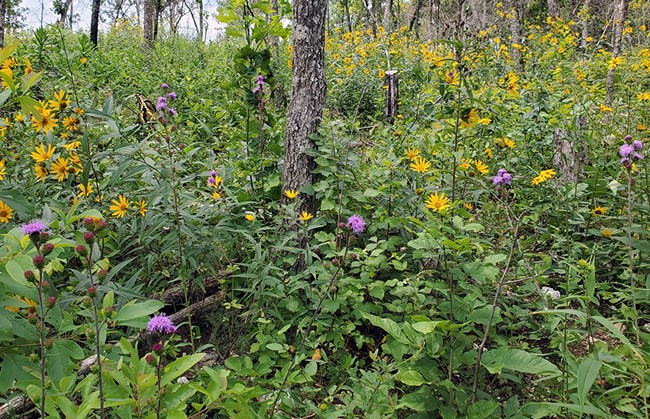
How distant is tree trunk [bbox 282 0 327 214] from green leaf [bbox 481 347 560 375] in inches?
53.2

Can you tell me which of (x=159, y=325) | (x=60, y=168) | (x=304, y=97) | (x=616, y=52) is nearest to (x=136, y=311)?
(x=159, y=325)

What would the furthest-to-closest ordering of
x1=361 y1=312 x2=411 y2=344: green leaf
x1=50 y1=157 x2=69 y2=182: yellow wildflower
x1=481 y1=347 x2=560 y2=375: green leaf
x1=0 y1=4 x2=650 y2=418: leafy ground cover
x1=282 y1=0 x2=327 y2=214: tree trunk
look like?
x1=282 y1=0 x2=327 y2=214: tree trunk
x1=50 y1=157 x2=69 y2=182: yellow wildflower
x1=361 y1=312 x2=411 y2=344: green leaf
x1=481 y1=347 x2=560 y2=375: green leaf
x1=0 y1=4 x2=650 y2=418: leafy ground cover

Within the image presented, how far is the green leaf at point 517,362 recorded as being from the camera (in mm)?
1228

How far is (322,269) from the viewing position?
1917mm

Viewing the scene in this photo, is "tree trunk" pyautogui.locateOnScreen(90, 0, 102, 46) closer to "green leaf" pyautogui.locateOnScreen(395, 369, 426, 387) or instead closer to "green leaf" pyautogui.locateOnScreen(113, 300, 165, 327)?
"green leaf" pyautogui.locateOnScreen(113, 300, 165, 327)

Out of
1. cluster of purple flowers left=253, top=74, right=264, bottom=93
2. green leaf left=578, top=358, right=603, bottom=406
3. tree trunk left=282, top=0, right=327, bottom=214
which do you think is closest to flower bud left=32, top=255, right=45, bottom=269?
green leaf left=578, top=358, right=603, bottom=406

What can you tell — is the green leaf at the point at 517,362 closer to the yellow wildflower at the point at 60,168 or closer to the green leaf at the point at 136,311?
the green leaf at the point at 136,311

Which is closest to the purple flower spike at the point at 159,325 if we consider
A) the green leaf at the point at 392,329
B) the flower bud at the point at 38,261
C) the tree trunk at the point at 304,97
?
the flower bud at the point at 38,261

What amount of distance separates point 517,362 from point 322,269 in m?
0.89

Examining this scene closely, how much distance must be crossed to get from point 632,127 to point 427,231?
2289 millimetres

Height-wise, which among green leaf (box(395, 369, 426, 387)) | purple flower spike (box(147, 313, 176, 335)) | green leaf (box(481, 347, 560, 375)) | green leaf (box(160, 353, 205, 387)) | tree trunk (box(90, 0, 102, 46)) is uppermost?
tree trunk (box(90, 0, 102, 46))

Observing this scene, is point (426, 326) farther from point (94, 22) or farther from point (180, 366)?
point (94, 22)

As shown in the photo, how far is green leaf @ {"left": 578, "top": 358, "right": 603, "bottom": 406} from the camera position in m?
0.95

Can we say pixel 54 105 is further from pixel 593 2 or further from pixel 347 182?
pixel 593 2
